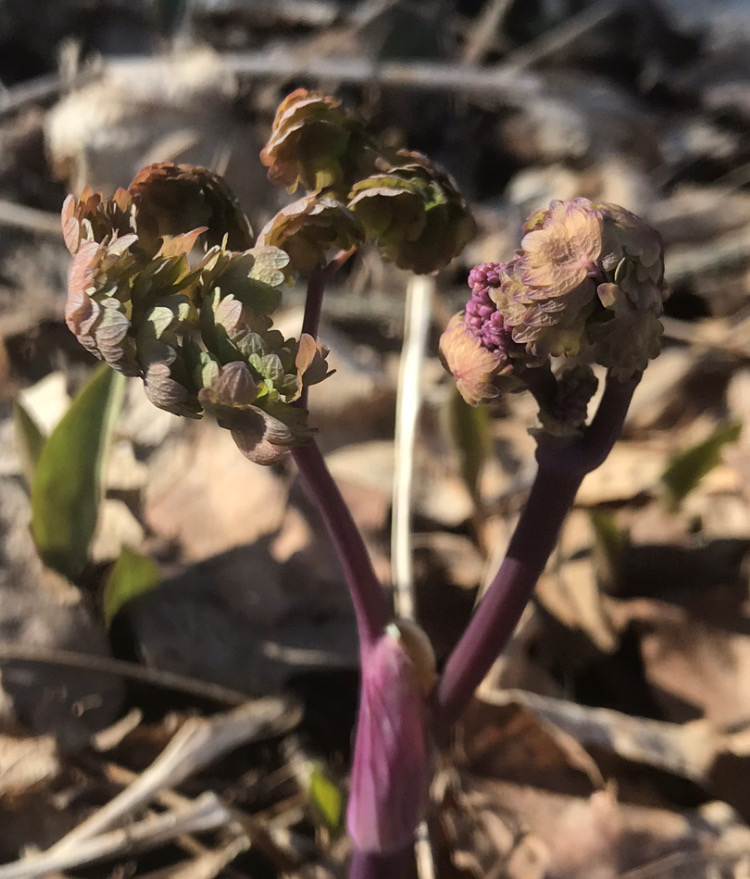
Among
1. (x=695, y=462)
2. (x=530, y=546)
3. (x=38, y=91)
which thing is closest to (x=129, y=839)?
(x=530, y=546)

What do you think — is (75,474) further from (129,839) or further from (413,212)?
(413,212)

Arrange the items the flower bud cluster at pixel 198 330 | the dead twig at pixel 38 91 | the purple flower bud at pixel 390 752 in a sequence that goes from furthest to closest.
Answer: the dead twig at pixel 38 91, the purple flower bud at pixel 390 752, the flower bud cluster at pixel 198 330

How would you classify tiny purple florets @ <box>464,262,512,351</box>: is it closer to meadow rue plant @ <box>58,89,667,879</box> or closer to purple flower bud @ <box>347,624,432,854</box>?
meadow rue plant @ <box>58,89,667,879</box>

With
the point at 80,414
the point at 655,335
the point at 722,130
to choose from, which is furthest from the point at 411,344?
the point at 722,130

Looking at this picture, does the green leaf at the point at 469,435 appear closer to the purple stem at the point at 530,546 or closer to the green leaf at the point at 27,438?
the purple stem at the point at 530,546

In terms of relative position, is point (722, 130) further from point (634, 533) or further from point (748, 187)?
point (634, 533)

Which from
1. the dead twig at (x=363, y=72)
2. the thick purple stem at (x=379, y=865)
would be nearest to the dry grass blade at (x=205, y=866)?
the thick purple stem at (x=379, y=865)
